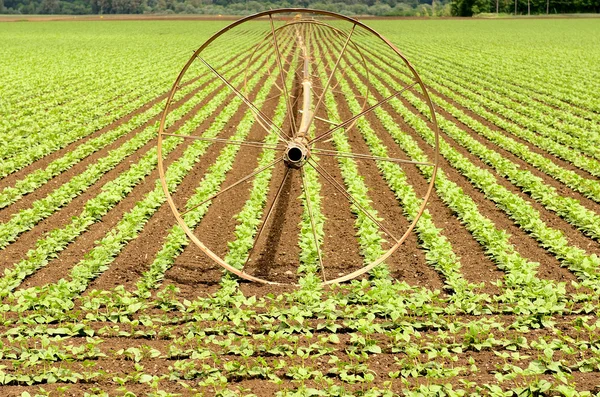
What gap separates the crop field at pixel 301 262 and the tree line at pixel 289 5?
185 feet

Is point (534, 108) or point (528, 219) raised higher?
point (534, 108)

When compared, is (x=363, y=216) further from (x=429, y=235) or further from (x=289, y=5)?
(x=289, y=5)

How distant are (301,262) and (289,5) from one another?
74709 millimetres

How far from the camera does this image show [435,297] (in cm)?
611

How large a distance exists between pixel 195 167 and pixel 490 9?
97876mm

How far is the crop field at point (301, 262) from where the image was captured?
197 inches

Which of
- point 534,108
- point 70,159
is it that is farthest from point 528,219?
point 534,108

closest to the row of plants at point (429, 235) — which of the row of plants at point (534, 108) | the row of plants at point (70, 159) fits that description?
the row of plants at point (534, 108)

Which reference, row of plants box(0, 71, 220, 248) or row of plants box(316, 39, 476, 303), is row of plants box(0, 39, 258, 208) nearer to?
row of plants box(0, 71, 220, 248)

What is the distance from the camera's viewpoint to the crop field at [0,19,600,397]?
502cm

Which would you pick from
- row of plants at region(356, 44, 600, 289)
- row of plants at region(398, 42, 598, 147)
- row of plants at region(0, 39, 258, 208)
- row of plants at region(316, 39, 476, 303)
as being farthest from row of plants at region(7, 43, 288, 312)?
row of plants at region(398, 42, 598, 147)

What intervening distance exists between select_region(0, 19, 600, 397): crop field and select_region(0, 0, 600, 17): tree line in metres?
56.5

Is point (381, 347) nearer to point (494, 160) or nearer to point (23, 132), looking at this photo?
point (494, 160)

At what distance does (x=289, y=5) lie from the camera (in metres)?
77.8
